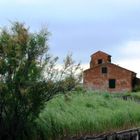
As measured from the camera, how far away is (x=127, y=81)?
5262 centimetres

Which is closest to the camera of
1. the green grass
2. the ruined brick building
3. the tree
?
the tree

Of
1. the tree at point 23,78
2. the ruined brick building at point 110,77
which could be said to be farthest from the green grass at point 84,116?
the ruined brick building at point 110,77

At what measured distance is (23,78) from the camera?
11.5 m

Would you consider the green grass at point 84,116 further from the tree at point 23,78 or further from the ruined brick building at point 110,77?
the ruined brick building at point 110,77

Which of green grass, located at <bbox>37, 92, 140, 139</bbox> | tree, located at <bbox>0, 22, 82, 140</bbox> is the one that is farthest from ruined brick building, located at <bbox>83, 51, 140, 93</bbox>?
tree, located at <bbox>0, 22, 82, 140</bbox>

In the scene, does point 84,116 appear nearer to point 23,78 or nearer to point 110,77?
point 23,78

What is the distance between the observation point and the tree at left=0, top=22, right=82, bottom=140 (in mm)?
11500

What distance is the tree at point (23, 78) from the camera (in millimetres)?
11500

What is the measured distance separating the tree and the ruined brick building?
40360mm

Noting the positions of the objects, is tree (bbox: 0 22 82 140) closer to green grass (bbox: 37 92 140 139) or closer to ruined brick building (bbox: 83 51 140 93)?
green grass (bbox: 37 92 140 139)

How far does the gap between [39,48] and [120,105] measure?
9.15 m

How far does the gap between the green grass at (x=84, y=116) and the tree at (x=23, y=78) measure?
802 millimetres

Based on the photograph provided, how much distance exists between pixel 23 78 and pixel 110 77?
43.1 meters

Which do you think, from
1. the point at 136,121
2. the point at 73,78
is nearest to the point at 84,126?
the point at 73,78
